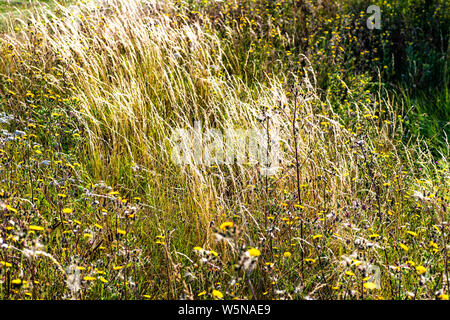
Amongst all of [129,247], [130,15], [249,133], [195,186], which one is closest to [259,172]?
[195,186]

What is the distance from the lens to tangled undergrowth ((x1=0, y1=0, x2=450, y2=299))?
203 cm

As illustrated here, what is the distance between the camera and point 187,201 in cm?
287

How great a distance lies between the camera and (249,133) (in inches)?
136

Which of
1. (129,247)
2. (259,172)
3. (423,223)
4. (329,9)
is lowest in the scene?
(423,223)

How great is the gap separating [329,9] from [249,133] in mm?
4063

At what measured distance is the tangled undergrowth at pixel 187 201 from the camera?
2031mm

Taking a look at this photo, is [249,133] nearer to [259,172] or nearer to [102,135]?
[259,172]

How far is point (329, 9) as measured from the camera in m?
6.56

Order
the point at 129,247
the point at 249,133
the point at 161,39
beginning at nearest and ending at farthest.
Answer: the point at 129,247 < the point at 249,133 < the point at 161,39

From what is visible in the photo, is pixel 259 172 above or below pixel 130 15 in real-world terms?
below

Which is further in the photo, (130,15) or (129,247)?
(130,15)

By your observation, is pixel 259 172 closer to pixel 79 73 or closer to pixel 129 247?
pixel 129 247

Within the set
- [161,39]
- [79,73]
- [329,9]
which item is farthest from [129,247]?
[329,9]
